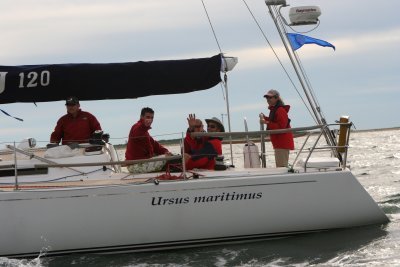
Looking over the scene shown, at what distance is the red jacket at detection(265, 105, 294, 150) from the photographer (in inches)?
403

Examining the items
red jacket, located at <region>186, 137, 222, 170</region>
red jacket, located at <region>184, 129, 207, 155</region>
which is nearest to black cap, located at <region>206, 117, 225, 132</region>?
red jacket, located at <region>186, 137, 222, 170</region>

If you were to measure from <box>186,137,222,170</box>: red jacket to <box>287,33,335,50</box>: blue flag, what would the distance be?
5.46 feet

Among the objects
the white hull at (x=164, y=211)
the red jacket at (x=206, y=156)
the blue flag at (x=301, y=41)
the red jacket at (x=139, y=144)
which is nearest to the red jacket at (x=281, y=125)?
the red jacket at (x=206, y=156)

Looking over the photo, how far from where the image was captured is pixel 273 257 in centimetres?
886

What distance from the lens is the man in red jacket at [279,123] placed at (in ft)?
33.6

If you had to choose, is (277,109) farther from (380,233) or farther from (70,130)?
(70,130)

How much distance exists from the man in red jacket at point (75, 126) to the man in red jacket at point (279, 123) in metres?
2.22

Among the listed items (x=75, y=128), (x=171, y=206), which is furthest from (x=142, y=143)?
(x=171, y=206)

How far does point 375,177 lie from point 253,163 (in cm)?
859

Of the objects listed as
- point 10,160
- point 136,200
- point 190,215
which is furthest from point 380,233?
point 10,160

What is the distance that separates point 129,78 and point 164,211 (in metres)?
2.10

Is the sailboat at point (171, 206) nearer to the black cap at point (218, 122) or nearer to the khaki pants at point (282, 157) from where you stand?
the khaki pants at point (282, 157)

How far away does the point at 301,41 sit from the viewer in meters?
10.7

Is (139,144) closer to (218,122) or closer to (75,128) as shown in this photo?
(75,128)
